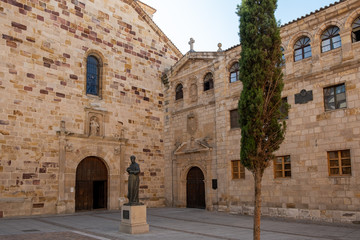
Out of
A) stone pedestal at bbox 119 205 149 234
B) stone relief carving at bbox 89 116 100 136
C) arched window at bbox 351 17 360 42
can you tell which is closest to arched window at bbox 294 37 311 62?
arched window at bbox 351 17 360 42

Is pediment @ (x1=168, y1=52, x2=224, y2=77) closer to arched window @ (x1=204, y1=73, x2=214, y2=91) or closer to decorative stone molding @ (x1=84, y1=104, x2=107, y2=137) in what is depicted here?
arched window @ (x1=204, y1=73, x2=214, y2=91)

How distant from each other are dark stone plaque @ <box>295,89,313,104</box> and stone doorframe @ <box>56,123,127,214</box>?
8.59 metres

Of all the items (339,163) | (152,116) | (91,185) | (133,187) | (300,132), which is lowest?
(91,185)

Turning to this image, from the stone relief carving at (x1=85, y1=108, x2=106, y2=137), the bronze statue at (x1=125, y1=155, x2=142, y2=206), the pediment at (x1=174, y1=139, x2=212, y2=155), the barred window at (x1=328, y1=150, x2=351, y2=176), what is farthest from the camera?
the pediment at (x1=174, y1=139, x2=212, y2=155)

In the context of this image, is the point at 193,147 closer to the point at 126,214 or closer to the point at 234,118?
the point at 234,118

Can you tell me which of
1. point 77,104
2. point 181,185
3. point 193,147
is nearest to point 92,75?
point 77,104

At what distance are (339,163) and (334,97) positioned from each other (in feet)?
7.75

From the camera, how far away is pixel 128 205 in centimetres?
991

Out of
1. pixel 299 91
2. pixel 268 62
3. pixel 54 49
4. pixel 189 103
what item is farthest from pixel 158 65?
pixel 268 62

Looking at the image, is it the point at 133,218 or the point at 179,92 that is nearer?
the point at 133,218

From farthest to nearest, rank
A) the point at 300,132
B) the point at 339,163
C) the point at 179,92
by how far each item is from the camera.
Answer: the point at 179,92
the point at 300,132
the point at 339,163

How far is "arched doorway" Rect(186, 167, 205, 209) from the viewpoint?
647 inches

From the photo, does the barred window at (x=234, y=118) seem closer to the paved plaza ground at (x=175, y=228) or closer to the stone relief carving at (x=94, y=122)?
the paved plaza ground at (x=175, y=228)

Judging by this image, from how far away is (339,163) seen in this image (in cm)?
1150
